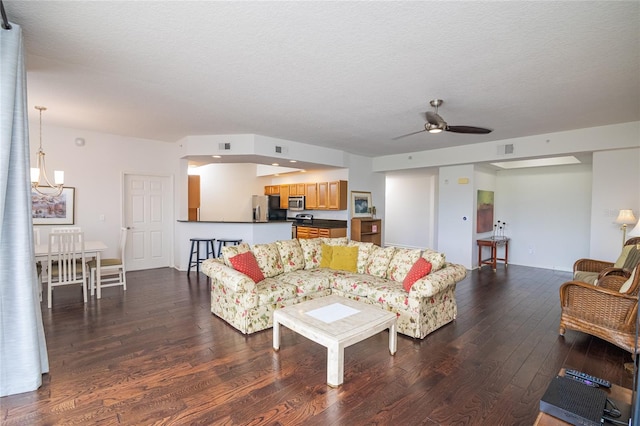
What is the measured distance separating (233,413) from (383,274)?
2519 millimetres

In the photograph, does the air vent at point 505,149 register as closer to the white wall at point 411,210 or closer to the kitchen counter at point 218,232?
the white wall at point 411,210

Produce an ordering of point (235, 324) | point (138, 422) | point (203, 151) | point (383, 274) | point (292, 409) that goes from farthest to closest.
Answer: point (203, 151), point (383, 274), point (235, 324), point (292, 409), point (138, 422)

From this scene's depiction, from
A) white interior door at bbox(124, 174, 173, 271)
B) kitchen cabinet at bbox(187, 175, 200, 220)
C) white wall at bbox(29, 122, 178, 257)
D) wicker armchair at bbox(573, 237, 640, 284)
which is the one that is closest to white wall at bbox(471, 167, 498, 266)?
wicker armchair at bbox(573, 237, 640, 284)

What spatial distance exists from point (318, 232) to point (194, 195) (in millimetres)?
4103

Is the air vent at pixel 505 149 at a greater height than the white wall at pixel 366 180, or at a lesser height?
greater

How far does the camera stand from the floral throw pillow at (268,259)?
3.97m

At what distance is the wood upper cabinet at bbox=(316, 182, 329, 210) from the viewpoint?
768cm

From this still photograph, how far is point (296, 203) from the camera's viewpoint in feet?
27.5

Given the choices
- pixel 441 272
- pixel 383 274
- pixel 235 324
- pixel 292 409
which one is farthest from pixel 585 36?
pixel 235 324

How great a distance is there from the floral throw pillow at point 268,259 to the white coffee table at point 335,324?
41.8 inches

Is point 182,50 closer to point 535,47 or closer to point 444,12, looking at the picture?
point 444,12

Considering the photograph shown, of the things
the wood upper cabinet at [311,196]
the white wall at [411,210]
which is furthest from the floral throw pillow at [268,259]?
the white wall at [411,210]

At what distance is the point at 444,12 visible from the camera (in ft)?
6.63

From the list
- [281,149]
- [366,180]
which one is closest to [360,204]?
[366,180]
